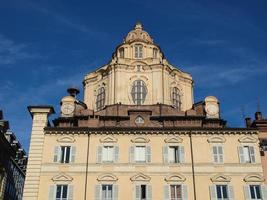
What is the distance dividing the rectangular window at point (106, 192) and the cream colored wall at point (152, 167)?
0.83m

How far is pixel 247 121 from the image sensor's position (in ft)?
148

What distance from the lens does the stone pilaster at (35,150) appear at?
37.7 metres

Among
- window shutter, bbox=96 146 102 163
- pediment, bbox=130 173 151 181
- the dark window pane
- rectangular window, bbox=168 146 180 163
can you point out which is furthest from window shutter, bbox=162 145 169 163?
window shutter, bbox=96 146 102 163

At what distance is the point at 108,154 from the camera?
1570 inches

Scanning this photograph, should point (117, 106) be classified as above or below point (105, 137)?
above

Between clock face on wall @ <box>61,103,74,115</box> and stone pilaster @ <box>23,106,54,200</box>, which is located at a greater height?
clock face on wall @ <box>61,103,74,115</box>

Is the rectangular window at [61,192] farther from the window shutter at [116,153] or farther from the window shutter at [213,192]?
the window shutter at [213,192]

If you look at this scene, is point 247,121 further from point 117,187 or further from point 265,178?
point 117,187

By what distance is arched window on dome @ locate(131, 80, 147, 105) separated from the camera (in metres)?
54.4

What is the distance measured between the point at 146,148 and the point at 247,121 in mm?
13067

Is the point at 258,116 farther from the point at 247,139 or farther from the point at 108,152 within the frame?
the point at 108,152

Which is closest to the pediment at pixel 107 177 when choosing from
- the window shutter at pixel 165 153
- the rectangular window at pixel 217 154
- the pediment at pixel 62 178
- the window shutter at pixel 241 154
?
the pediment at pixel 62 178

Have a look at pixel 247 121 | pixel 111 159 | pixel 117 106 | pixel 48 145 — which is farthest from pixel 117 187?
pixel 247 121

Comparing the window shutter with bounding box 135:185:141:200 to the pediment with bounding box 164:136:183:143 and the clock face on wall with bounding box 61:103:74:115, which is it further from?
the clock face on wall with bounding box 61:103:74:115
